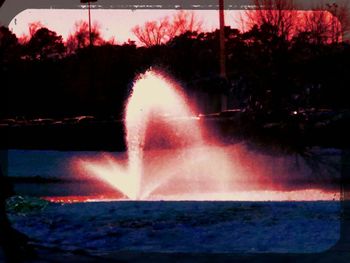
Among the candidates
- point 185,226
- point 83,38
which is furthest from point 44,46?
point 185,226

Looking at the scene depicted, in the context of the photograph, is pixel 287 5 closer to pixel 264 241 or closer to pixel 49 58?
pixel 49 58

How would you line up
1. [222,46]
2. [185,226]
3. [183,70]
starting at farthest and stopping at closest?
1. [183,70]
2. [222,46]
3. [185,226]

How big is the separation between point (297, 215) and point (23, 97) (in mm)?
38808

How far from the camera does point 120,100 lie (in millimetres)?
46562

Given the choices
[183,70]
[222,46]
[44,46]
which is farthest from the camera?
[44,46]

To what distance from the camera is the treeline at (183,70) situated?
94.6ft

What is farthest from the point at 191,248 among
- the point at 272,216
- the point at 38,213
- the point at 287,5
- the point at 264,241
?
the point at 287,5

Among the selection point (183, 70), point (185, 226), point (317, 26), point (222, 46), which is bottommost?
point (185, 226)

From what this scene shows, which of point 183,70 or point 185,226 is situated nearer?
point 185,226

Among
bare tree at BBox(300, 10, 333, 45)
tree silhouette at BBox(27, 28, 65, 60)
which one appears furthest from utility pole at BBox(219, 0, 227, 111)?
tree silhouette at BBox(27, 28, 65, 60)

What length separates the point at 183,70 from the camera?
46.8 meters

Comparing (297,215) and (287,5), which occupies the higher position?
(287,5)

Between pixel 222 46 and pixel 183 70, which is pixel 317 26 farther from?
pixel 183 70

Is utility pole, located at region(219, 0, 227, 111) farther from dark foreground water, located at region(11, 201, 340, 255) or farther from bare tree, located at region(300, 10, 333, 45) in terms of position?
dark foreground water, located at region(11, 201, 340, 255)
